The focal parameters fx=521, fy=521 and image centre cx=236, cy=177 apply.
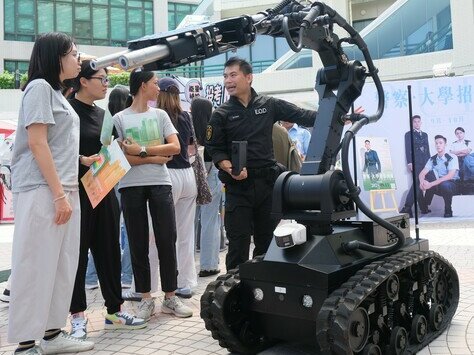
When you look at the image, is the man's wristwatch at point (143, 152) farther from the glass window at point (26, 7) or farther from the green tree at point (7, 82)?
the glass window at point (26, 7)

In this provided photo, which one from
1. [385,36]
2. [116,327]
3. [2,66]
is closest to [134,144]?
[116,327]

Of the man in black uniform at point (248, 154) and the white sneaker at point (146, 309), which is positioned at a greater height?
the man in black uniform at point (248, 154)

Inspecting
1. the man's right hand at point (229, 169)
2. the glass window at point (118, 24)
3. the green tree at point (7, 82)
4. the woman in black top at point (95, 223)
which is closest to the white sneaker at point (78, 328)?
the woman in black top at point (95, 223)

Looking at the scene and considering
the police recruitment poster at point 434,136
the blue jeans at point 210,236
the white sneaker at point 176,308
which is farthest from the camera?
the police recruitment poster at point 434,136

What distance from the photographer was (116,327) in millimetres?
3699

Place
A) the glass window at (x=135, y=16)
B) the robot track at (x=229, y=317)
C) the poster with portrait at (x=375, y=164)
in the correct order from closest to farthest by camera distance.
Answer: the robot track at (x=229, y=317), the poster with portrait at (x=375, y=164), the glass window at (x=135, y=16)

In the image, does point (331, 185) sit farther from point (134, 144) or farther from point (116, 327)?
point (116, 327)

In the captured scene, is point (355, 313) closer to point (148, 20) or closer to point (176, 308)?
point (176, 308)

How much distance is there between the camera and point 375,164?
8.59 metres

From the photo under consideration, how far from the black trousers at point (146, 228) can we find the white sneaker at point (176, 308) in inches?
5.1

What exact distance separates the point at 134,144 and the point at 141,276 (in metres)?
0.96

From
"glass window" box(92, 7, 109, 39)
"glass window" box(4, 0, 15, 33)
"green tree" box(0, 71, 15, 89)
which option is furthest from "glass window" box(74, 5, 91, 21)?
"green tree" box(0, 71, 15, 89)

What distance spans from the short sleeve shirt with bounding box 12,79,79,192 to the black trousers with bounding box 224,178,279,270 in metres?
1.09

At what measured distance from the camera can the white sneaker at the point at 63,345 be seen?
3.17 metres
